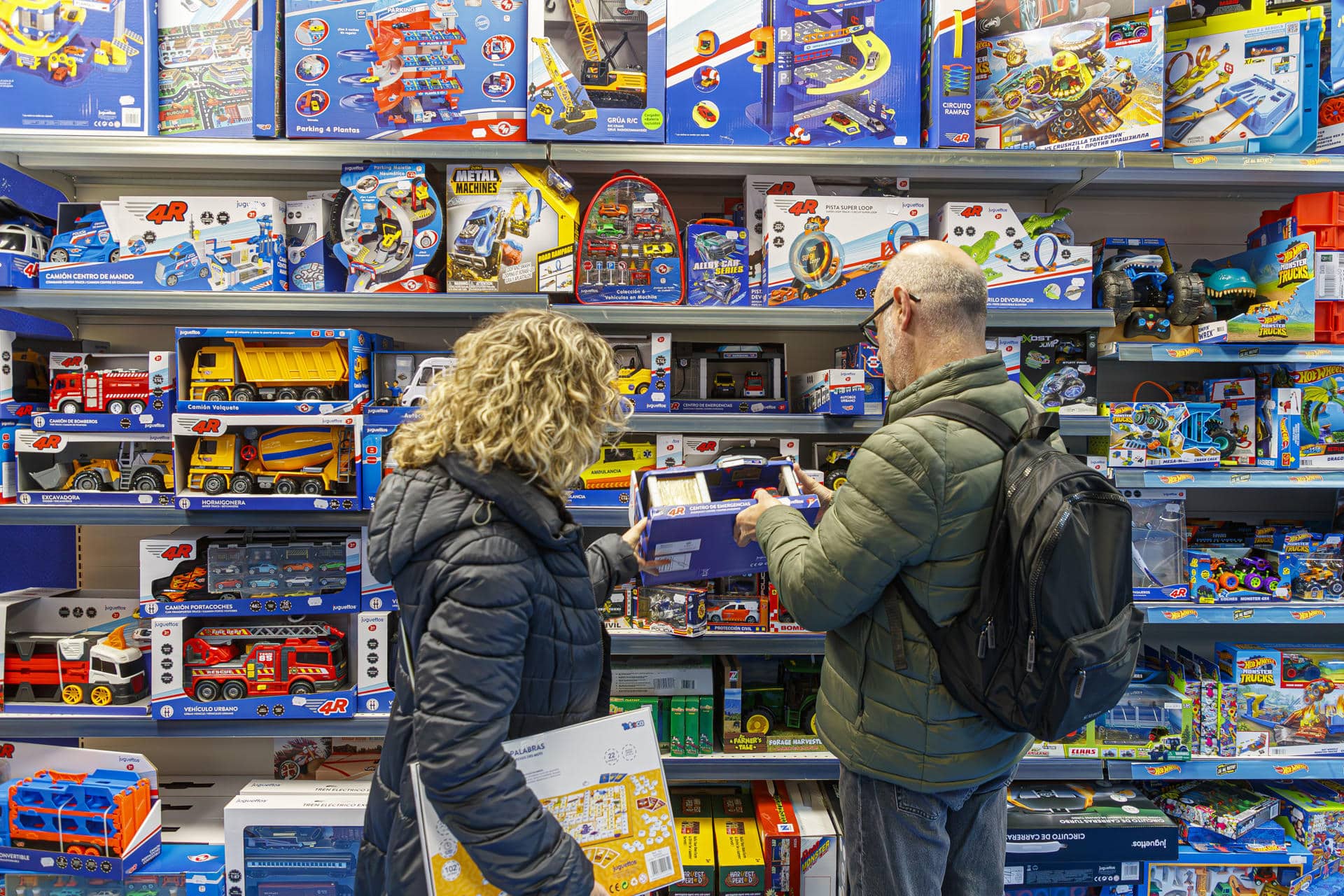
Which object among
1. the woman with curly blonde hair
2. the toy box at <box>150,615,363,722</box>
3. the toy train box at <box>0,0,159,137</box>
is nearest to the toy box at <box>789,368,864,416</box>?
the woman with curly blonde hair

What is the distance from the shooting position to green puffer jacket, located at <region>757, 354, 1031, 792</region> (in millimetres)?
1663

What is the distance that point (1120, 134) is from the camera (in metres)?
2.80

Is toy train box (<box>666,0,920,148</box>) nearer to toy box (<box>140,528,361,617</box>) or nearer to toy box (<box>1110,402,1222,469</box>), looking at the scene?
toy box (<box>1110,402,1222,469</box>)

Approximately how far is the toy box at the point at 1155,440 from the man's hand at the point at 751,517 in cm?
155

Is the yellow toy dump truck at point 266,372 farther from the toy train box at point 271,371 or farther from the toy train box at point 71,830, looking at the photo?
the toy train box at point 71,830

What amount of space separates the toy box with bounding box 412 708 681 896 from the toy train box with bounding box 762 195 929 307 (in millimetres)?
1694

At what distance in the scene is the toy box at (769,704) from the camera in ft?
9.29

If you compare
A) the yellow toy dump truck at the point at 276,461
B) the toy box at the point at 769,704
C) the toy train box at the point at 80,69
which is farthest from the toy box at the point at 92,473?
the toy box at the point at 769,704

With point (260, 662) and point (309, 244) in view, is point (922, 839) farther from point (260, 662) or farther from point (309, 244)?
point (309, 244)

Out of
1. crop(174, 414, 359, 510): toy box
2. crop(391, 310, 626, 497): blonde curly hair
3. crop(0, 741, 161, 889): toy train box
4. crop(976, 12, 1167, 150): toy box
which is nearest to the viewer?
crop(391, 310, 626, 497): blonde curly hair

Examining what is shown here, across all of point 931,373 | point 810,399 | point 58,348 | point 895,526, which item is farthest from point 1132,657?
point 58,348

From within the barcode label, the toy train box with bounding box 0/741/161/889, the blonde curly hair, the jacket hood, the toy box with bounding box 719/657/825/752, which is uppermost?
the blonde curly hair

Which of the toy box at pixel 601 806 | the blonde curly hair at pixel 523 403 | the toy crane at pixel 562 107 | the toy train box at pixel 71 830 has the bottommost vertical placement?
the toy train box at pixel 71 830

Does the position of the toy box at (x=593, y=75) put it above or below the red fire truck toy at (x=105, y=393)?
above
